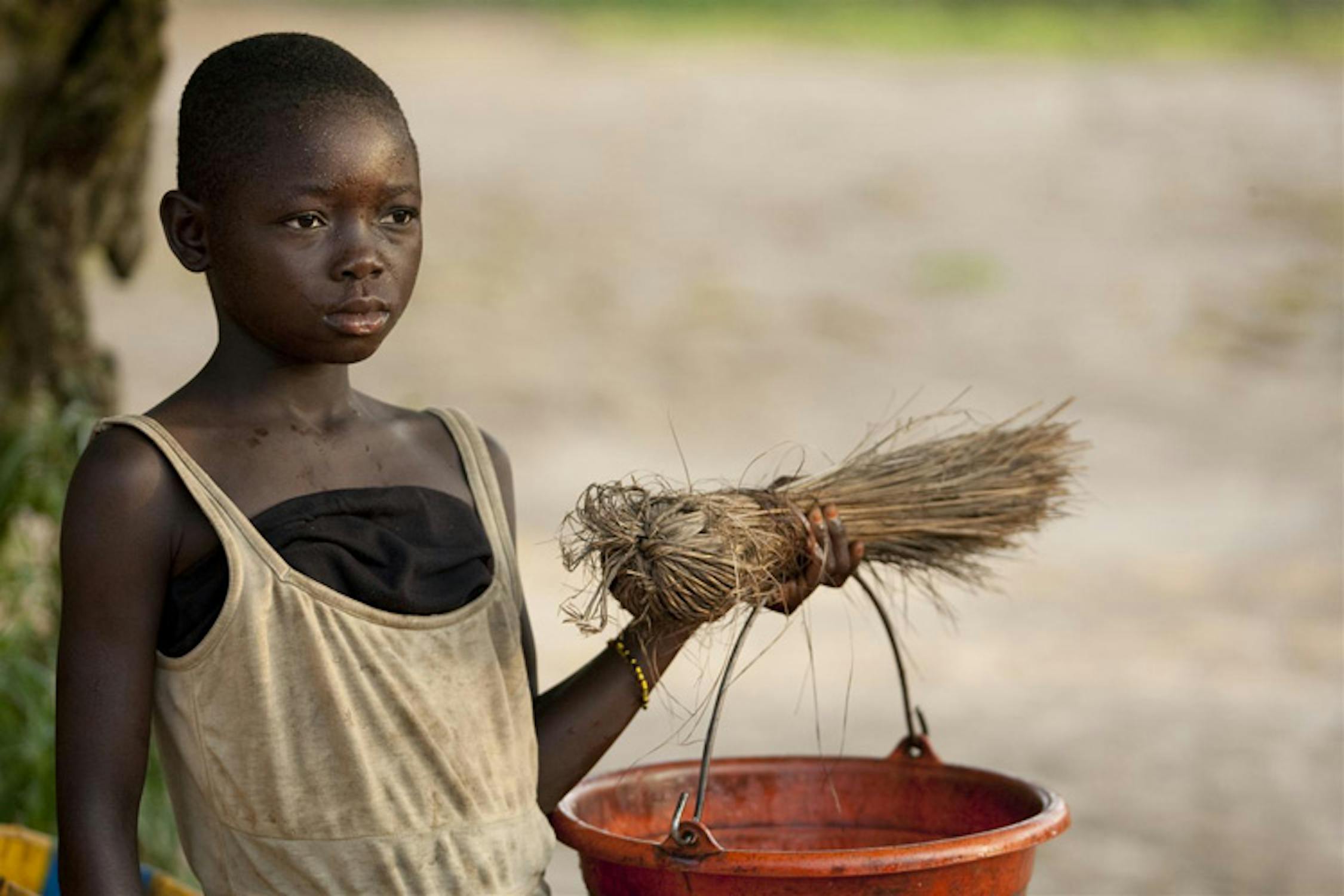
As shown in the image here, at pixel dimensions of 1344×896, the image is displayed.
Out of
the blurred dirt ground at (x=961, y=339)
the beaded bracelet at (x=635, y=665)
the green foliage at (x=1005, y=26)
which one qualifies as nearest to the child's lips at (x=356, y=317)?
the beaded bracelet at (x=635, y=665)

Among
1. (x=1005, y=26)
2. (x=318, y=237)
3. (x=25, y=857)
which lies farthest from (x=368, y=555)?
(x=1005, y=26)

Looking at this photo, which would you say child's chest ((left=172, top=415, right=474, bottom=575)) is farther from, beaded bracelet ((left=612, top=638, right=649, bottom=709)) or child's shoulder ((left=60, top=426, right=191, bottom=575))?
beaded bracelet ((left=612, top=638, right=649, bottom=709))

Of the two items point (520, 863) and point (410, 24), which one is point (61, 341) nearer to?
point (520, 863)

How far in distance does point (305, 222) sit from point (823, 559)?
2.18 feet

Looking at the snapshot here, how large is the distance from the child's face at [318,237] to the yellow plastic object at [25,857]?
0.96m

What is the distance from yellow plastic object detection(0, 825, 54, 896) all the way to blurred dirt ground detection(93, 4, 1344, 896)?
2.23m

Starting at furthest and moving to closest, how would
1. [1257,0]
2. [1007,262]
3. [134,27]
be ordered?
1. [1257,0]
2. [1007,262]
3. [134,27]

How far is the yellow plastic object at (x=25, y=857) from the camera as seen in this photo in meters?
2.35

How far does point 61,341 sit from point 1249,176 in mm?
10041

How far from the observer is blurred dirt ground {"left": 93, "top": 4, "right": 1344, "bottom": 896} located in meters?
5.52

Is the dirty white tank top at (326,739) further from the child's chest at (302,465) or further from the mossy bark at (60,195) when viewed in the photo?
the mossy bark at (60,195)

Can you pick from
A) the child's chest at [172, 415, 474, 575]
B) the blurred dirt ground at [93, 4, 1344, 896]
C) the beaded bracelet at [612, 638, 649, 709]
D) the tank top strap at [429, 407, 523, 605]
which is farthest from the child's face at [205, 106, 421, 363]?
the blurred dirt ground at [93, 4, 1344, 896]

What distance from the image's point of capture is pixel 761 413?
969 centimetres

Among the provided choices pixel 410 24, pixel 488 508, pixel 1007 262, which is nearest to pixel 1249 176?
pixel 1007 262
